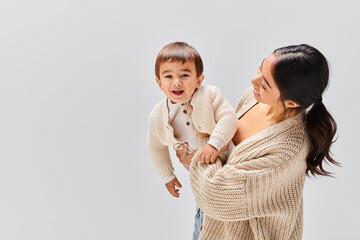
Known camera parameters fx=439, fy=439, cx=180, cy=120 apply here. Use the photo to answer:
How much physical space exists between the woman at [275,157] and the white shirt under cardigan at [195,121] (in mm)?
85

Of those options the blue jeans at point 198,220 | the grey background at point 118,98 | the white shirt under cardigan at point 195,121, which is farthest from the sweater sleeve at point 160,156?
the grey background at point 118,98

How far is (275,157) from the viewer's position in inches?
55.8

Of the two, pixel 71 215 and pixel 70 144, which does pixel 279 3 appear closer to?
pixel 70 144

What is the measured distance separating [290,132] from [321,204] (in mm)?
999

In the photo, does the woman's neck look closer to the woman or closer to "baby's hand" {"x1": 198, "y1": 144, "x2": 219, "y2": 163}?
the woman

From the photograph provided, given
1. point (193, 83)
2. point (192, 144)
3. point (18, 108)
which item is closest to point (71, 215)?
point (18, 108)

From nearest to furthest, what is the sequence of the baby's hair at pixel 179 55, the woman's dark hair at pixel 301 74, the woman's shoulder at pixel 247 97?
1. the woman's dark hair at pixel 301 74
2. the baby's hair at pixel 179 55
3. the woman's shoulder at pixel 247 97

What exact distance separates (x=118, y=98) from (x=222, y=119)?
879mm

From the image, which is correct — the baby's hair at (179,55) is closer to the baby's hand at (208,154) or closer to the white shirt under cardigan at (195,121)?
the white shirt under cardigan at (195,121)

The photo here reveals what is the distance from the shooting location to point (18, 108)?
89.2 inches

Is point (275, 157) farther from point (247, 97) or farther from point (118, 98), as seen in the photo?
point (118, 98)

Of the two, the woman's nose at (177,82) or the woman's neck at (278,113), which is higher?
the woman's nose at (177,82)

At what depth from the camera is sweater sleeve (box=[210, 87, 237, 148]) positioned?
4.89 ft

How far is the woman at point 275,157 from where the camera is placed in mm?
1350
